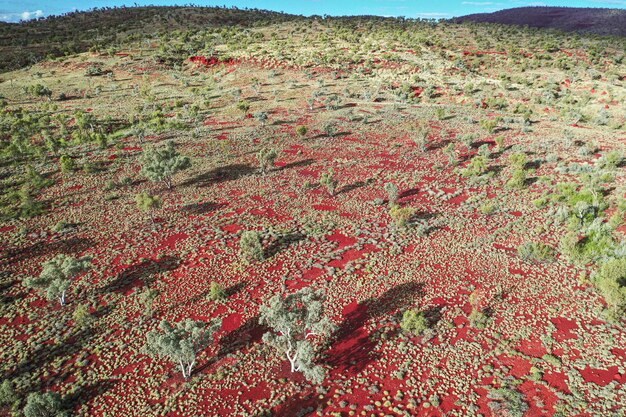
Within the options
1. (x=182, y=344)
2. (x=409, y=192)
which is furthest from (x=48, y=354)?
(x=409, y=192)

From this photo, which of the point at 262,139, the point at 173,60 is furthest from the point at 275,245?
the point at 173,60

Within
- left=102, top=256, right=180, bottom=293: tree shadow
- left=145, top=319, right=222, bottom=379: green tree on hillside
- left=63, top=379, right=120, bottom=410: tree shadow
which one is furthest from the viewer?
left=102, top=256, right=180, bottom=293: tree shadow

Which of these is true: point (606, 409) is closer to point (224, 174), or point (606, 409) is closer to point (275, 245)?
point (275, 245)

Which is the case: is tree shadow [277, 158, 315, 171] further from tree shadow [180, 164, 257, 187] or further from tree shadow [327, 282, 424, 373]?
tree shadow [327, 282, 424, 373]

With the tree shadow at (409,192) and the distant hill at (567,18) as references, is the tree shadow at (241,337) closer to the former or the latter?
the tree shadow at (409,192)

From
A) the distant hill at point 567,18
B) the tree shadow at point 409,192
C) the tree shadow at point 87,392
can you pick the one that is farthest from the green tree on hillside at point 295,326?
the distant hill at point 567,18

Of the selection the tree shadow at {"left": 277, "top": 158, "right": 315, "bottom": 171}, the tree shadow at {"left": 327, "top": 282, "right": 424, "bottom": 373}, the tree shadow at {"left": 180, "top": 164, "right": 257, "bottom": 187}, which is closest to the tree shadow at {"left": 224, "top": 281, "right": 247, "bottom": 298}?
the tree shadow at {"left": 327, "top": 282, "right": 424, "bottom": 373}

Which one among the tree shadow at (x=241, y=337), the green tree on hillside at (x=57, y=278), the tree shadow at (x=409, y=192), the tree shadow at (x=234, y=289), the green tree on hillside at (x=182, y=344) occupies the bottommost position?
the tree shadow at (x=241, y=337)
